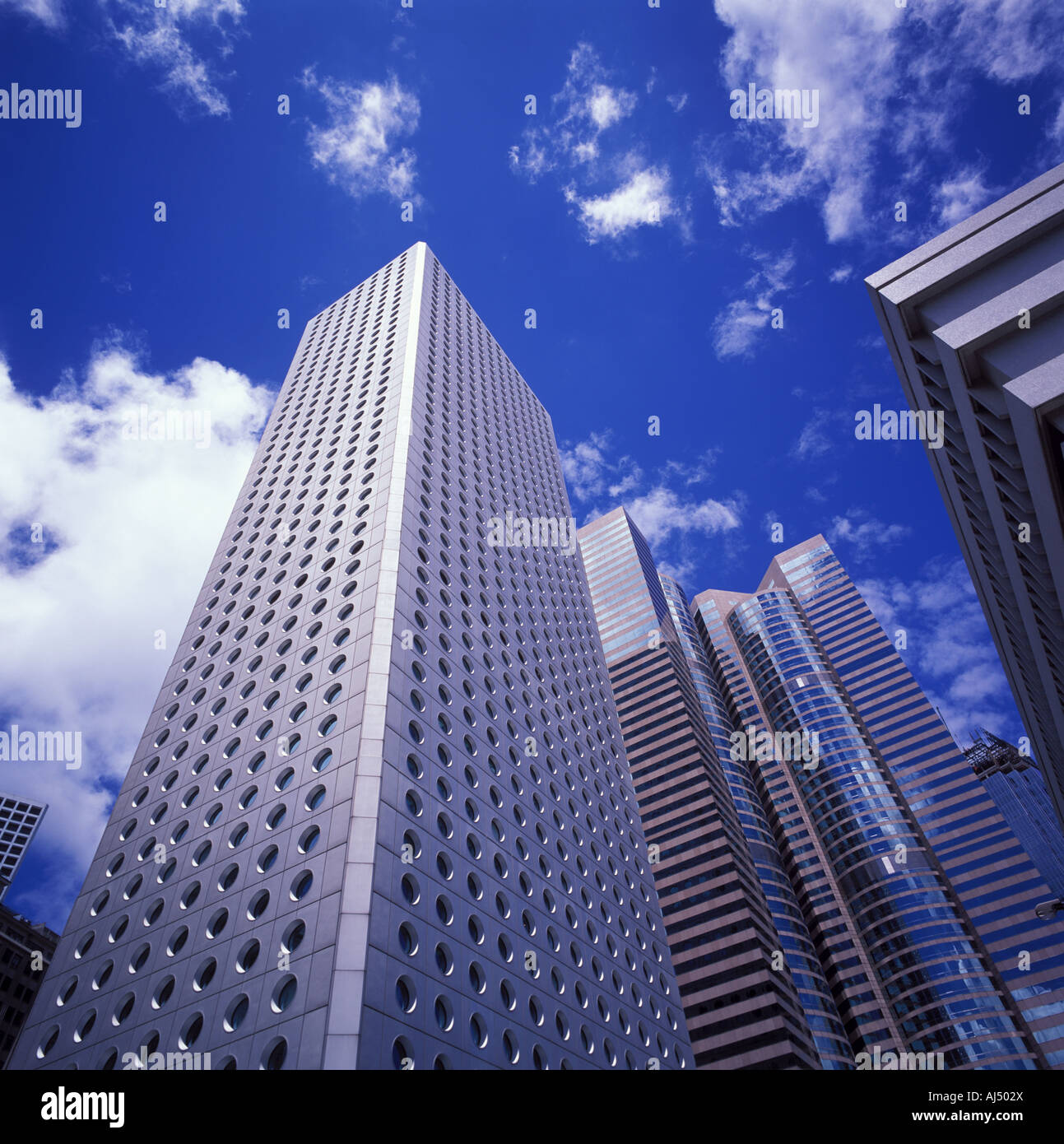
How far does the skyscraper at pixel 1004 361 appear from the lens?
17.8m

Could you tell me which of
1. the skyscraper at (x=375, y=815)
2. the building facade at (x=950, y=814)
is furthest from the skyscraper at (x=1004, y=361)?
the building facade at (x=950, y=814)

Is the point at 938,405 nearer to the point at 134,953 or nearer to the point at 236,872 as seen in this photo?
the point at 236,872

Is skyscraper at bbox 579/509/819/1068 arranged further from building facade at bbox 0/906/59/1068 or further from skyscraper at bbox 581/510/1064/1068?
building facade at bbox 0/906/59/1068

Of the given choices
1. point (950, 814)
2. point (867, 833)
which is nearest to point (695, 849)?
point (867, 833)

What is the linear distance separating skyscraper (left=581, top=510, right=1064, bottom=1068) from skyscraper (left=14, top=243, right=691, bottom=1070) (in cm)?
5759

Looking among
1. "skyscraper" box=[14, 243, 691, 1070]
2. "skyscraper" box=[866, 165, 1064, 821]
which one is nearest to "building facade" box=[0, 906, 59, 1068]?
"skyscraper" box=[14, 243, 691, 1070]

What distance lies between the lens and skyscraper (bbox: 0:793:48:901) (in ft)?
561

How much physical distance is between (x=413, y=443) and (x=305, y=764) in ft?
74.4

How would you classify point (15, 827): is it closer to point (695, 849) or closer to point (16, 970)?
point (16, 970)

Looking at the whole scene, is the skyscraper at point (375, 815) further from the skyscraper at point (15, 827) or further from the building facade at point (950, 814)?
the skyscraper at point (15, 827)

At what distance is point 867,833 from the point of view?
117438mm

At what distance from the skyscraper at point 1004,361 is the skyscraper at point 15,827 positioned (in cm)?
19986
